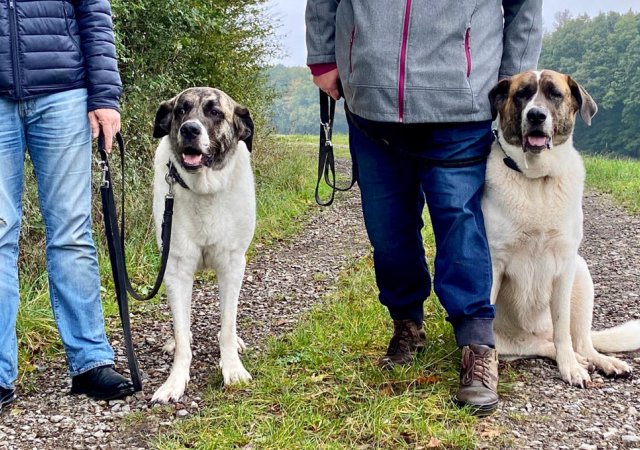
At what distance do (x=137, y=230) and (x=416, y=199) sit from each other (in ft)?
10.3

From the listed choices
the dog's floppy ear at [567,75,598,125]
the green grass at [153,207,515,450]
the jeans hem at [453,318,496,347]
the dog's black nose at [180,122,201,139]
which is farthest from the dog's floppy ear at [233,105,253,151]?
the dog's floppy ear at [567,75,598,125]

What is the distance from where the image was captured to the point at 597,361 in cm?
322

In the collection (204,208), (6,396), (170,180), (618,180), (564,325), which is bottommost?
(618,180)

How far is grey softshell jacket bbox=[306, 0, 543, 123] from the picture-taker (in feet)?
8.73

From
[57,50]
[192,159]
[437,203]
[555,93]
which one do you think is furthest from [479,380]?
[57,50]

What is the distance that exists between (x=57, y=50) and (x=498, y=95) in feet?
6.12

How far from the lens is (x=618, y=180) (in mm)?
11195

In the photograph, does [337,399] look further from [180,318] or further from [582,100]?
[582,100]

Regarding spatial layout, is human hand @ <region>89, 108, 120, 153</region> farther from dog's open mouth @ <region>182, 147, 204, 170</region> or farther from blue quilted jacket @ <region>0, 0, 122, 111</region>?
dog's open mouth @ <region>182, 147, 204, 170</region>

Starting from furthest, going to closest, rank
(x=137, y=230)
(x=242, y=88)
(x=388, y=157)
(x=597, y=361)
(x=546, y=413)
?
(x=242, y=88) → (x=137, y=230) → (x=597, y=361) → (x=388, y=157) → (x=546, y=413)

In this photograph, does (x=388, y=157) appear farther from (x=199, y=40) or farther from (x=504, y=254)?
(x=199, y=40)

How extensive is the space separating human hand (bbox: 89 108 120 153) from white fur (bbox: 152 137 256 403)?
0.37 meters

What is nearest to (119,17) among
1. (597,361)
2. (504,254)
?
(504,254)

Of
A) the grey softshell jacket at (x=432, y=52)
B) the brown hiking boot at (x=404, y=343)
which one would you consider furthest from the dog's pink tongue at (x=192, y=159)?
the brown hiking boot at (x=404, y=343)
